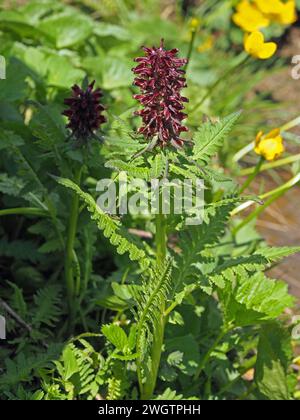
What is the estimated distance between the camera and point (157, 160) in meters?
1.39

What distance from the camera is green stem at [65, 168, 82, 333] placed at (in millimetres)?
1724

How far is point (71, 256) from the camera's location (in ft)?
5.90

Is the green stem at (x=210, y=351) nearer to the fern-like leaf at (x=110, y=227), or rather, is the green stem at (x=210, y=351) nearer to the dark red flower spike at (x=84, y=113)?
the fern-like leaf at (x=110, y=227)

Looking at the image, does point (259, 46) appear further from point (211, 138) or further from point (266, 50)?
point (211, 138)

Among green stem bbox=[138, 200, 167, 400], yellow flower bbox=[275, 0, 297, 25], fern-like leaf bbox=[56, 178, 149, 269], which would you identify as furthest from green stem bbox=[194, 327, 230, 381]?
yellow flower bbox=[275, 0, 297, 25]

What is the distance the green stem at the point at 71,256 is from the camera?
172cm

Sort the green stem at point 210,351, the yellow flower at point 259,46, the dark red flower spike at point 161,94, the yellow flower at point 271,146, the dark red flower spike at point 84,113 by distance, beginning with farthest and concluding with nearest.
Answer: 1. the yellow flower at point 259,46
2. the yellow flower at point 271,146
3. the green stem at point 210,351
4. the dark red flower spike at point 84,113
5. the dark red flower spike at point 161,94

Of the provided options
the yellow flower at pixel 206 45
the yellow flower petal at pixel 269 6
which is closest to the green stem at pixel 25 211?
the yellow flower petal at pixel 269 6

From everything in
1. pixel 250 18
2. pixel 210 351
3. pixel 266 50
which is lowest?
pixel 210 351

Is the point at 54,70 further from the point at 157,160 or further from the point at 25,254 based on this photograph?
the point at 157,160

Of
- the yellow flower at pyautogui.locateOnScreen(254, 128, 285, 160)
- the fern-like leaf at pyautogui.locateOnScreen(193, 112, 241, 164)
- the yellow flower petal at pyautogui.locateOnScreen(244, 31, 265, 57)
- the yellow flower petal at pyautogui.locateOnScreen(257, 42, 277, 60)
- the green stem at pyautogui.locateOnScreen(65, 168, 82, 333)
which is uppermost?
the yellow flower petal at pyautogui.locateOnScreen(244, 31, 265, 57)

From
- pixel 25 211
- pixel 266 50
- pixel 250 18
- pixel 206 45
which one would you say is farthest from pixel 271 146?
pixel 206 45

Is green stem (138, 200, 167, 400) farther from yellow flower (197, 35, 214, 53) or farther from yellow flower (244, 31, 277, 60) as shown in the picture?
yellow flower (197, 35, 214, 53)
